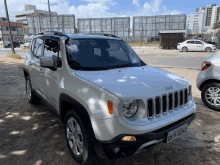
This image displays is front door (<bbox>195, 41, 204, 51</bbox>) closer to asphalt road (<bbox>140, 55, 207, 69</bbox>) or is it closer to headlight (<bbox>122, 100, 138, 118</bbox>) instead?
asphalt road (<bbox>140, 55, 207, 69</bbox>)

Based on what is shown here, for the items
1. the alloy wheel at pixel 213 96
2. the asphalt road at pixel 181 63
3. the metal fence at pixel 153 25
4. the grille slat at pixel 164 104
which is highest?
the metal fence at pixel 153 25

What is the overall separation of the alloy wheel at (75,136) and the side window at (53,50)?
97 cm

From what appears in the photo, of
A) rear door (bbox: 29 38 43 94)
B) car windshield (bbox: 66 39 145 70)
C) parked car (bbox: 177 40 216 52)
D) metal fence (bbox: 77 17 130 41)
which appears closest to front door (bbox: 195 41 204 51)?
parked car (bbox: 177 40 216 52)

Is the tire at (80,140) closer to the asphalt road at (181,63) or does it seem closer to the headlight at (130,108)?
the headlight at (130,108)

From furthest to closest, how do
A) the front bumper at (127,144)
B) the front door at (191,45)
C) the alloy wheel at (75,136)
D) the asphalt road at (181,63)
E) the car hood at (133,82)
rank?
1. the front door at (191,45)
2. the asphalt road at (181,63)
3. the alloy wheel at (75,136)
4. the car hood at (133,82)
5. the front bumper at (127,144)

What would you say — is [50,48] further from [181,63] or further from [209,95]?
[181,63]

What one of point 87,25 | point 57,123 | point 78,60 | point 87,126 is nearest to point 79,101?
point 87,126

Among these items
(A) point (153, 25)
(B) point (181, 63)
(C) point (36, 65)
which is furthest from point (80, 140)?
(A) point (153, 25)

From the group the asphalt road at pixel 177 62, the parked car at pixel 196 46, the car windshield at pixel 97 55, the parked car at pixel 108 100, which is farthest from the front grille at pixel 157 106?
the parked car at pixel 196 46

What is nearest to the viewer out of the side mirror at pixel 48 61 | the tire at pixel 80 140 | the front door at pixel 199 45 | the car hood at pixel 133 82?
the car hood at pixel 133 82

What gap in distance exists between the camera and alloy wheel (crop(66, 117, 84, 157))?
249cm

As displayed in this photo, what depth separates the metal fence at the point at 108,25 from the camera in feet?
161

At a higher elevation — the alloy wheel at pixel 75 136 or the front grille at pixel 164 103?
the front grille at pixel 164 103

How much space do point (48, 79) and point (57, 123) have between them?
3.80 ft
